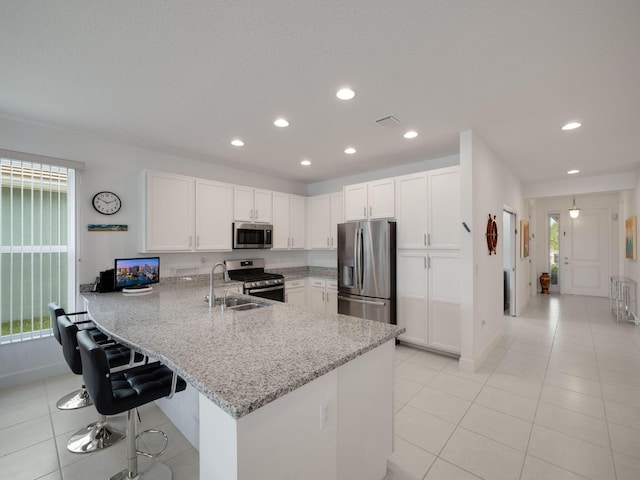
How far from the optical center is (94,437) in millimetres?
2053

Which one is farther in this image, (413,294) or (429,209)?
(413,294)

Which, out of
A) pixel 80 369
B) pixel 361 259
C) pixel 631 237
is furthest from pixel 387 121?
pixel 631 237

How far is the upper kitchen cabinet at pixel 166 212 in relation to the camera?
136 inches

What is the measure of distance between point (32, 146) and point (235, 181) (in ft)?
7.65

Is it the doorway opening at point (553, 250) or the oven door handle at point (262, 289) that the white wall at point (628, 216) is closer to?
the doorway opening at point (553, 250)

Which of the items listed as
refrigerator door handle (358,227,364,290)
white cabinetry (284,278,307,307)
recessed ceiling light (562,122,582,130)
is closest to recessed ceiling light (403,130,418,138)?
refrigerator door handle (358,227,364,290)

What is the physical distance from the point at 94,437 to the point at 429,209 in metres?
3.90

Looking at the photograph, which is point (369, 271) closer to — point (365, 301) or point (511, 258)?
point (365, 301)

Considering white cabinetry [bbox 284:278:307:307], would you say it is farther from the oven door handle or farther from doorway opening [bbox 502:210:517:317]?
doorway opening [bbox 502:210:517:317]

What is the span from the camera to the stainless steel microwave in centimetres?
425

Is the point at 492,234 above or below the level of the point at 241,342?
above

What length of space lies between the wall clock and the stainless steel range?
1.55 meters

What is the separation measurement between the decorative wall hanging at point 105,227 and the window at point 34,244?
167 millimetres

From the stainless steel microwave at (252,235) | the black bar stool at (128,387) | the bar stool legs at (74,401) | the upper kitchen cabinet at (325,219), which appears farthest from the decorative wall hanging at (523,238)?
the bar stool legs at (74,401)
